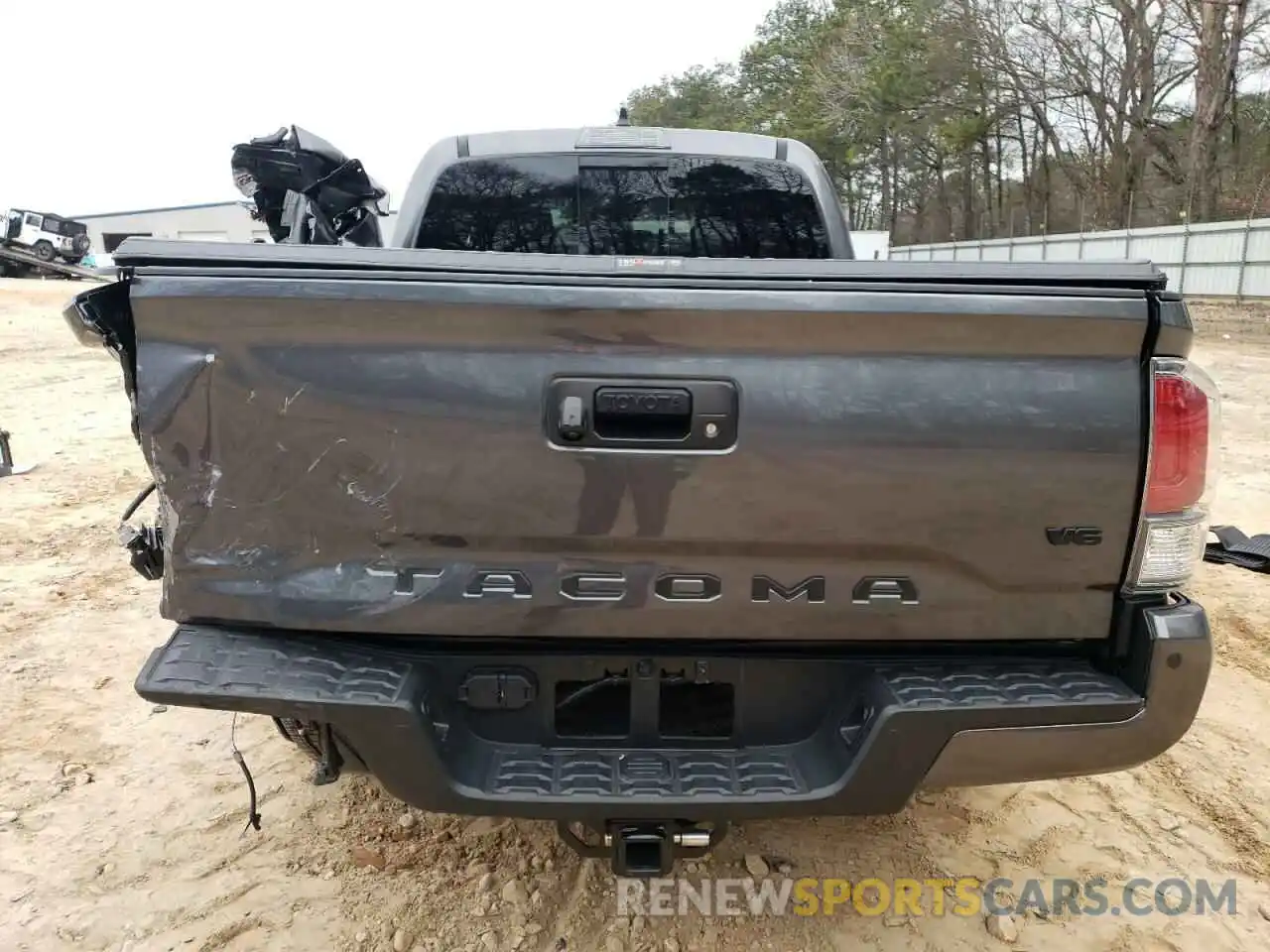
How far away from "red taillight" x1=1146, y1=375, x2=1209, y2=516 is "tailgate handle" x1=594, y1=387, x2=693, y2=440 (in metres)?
0.97

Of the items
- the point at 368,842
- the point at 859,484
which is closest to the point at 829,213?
the point at 859,484

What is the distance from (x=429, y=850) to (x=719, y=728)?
1.17 metres

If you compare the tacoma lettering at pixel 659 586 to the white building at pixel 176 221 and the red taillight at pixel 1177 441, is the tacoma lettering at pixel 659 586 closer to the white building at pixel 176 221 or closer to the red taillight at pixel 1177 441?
the red taillight at pixel 1177 441

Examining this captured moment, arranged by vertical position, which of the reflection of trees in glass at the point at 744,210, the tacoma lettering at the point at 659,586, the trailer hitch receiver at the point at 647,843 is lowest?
the trailer hitch receiver at the point at 647,843

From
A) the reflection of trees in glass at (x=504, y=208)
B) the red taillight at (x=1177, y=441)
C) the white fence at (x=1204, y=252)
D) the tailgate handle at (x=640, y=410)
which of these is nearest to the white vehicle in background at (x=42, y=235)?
the white fence at (x=1204, y=252)

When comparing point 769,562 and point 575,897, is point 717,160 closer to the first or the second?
point 769,562

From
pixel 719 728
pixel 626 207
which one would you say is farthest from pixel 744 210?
pixel 719 728

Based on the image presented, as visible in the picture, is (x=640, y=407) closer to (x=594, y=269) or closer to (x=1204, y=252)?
(x=594, y=269)

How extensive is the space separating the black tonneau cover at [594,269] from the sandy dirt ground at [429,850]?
1.75 m

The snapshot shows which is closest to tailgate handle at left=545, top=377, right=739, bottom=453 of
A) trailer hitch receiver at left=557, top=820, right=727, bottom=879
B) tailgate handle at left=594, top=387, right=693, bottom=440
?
tailgate handle at left=594, top=387, right=693, bottom=440

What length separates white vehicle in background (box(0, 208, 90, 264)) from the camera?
3594 centimetres

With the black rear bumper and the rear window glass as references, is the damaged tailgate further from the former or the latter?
the rear window glass

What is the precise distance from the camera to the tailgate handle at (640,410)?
1853 mm

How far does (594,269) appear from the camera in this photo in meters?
1.85
